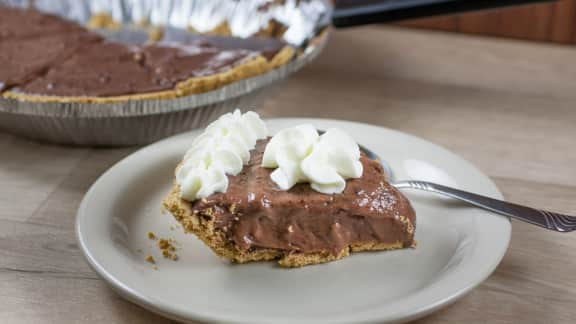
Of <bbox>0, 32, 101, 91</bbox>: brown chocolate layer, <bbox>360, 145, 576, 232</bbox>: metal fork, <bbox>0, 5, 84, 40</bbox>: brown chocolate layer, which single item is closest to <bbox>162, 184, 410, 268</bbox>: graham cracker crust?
<bbox>360, 145, 576, 232</bbox>: metal fork

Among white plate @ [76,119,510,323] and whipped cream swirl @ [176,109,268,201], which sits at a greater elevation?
whipped cream swirl @ [176,109,268,201]

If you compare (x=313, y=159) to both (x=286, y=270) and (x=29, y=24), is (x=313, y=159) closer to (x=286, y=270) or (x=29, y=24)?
(x=286, y=270)

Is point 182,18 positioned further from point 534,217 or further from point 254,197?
point 534,217

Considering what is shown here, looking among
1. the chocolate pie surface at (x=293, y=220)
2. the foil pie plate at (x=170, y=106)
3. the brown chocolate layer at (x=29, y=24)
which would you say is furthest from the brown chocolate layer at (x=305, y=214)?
the brown chocolate layer at (x=29, y=24)

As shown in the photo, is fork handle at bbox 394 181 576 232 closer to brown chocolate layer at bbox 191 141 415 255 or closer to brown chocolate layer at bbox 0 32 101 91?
brown chocolate layer at bbox 191 141 415 255

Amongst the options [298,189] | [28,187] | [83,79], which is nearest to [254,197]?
[298,189]
